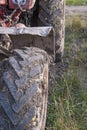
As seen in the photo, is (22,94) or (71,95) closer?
(22,94)

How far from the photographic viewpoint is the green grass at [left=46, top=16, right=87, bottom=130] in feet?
13.0

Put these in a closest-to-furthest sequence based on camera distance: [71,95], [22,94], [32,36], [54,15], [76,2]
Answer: [22,94]
[32,36]
[71,95]
[54,15]
[76,2]

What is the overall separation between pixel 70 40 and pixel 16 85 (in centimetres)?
439

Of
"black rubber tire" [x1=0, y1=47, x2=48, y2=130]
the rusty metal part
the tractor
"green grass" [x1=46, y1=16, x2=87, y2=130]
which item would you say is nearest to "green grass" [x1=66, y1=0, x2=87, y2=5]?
"green grass" [x1=46, y1=16, x2=87, y2=130]

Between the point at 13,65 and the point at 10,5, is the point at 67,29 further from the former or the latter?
the point at 13,65

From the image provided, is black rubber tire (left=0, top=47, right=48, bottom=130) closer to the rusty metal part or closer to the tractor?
the tractor

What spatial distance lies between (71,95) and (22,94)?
68.5 inches

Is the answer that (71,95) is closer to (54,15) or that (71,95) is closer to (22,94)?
(54,15)

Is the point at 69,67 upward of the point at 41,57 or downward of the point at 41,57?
downward

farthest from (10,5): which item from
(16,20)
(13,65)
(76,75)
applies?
(13,65)

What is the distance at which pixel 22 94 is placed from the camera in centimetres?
311

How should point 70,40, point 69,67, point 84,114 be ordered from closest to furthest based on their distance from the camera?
point 84,114
point 69,67
point 70,40

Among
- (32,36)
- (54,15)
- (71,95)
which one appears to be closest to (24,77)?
(32,36)

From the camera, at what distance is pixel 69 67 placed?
5.82m
